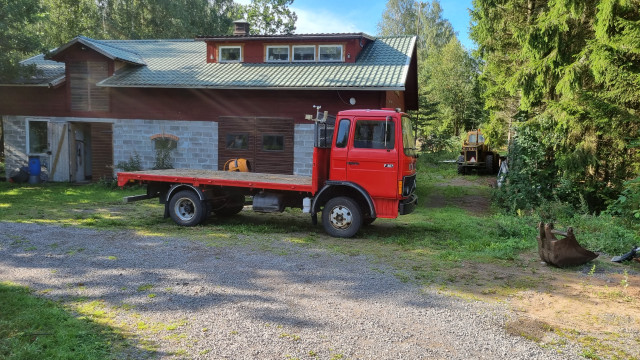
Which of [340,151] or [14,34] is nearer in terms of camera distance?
[340,151]

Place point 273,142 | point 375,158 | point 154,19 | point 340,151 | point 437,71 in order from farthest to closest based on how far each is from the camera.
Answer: point 437,71 < point 154,19 < point 273,142 < point 340,151 < point 375,158

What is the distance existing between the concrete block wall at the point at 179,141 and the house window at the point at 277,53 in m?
3.51

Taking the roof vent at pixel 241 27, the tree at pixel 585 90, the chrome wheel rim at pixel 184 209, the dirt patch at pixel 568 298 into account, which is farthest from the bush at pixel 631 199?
the roof vent at pixel 241 27

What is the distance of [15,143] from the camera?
1862 cm

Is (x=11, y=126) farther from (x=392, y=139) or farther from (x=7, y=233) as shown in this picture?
(x=392, y=139)

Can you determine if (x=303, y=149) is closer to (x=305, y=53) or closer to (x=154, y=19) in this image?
(x=305, y=53)

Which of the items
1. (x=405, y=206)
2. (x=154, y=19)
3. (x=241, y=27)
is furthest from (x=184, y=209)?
(x=154, y=19)

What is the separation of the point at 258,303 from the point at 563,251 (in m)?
4.84

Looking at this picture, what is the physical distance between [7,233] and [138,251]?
308cm

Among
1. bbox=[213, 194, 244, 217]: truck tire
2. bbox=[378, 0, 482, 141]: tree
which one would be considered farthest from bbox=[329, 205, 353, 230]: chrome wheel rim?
bbox=[378, 0, 482, 141]: tree

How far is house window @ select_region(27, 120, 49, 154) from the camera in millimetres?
18562

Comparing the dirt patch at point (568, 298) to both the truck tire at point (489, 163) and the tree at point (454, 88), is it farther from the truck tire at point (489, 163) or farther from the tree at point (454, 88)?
the tree at point (454, 88)

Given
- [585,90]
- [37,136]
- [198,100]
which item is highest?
[198,100]

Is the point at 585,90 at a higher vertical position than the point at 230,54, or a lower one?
lower
